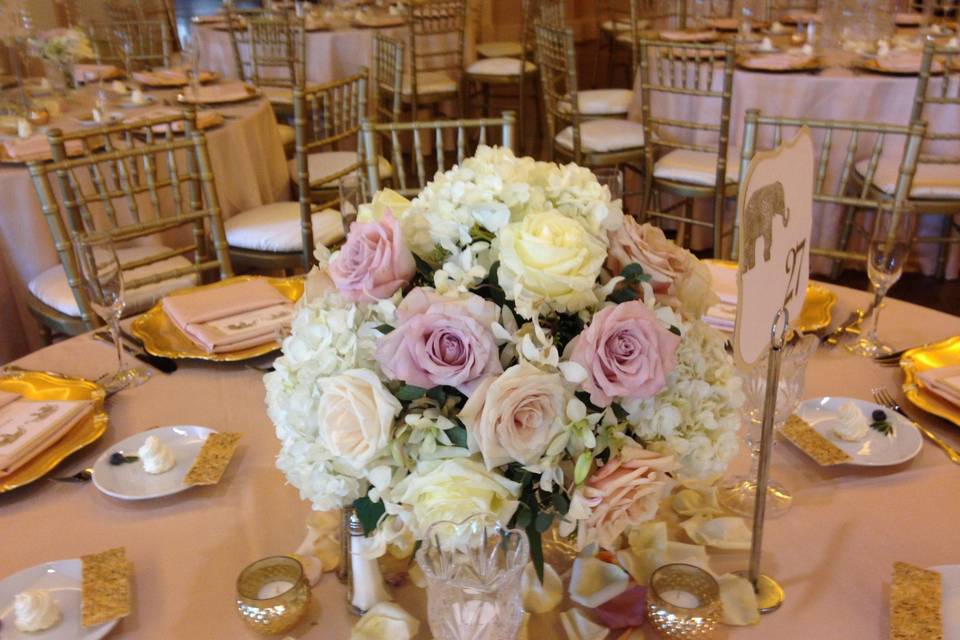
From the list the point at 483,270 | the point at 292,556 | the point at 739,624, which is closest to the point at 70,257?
the point at 292,556

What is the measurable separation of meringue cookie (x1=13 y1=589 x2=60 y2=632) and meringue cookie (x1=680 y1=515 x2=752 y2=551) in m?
0.68

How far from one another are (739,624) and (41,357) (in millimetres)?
1180

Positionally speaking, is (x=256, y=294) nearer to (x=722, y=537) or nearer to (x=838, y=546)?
(x=722, y=537)

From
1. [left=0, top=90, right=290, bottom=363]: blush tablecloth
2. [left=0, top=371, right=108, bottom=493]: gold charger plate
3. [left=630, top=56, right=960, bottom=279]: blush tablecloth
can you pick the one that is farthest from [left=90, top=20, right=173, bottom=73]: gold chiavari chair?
[left=0, top=371, right=108, bottom=493]: gold charger plate

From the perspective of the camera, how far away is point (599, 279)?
76cm

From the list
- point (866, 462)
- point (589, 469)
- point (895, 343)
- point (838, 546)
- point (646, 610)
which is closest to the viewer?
point (589, 469)

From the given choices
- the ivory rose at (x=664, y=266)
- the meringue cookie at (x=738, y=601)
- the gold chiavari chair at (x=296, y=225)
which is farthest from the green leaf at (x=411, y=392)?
the gold chiavari chair at (x=296, y=225)

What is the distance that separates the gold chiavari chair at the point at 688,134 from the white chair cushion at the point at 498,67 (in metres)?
1.50

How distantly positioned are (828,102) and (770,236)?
278 centimetres

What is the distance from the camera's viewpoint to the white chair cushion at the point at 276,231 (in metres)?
2.69

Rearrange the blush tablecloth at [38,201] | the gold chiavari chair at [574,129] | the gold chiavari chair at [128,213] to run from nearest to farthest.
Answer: the gold chiavari chair at [128,213] < the blush tablecloth at [38,201] < the gold chiavari chair at [574,129]

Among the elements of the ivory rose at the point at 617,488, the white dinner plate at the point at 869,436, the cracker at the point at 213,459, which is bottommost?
the white dinner plate at the point at 869,436

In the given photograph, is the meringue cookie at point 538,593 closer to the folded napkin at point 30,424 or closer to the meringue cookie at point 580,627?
the meringue cookie at point 580,627

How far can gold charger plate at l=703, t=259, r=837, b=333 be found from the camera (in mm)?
1372
